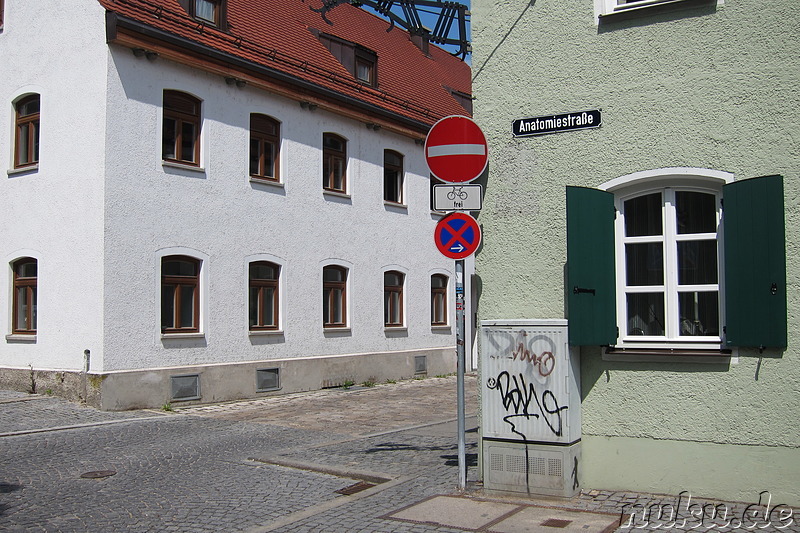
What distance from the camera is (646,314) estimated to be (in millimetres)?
7504

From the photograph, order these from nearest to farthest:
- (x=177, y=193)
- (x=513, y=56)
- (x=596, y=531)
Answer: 1. (x=596, y=531)
2. (x=513, y=56)
3. (x=177, y=193)

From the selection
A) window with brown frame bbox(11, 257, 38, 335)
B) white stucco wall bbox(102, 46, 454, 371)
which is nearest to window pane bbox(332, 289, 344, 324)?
white stucco wall bbox(102, 46, 454, 371)

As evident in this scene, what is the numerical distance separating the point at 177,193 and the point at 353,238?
570 centimetres

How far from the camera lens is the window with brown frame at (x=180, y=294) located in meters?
15.9

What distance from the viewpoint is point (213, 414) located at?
48.0ft

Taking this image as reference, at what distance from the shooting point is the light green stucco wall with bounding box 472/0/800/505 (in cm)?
683

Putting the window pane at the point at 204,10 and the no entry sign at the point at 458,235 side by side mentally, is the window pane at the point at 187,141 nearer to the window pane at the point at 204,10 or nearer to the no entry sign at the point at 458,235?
the window pane at the point at 204,10

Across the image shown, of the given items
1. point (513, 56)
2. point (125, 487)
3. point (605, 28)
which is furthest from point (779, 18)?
point (125, 487)

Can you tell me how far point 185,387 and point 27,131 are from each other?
583 centimetres

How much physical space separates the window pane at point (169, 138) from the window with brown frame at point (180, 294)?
192 cm

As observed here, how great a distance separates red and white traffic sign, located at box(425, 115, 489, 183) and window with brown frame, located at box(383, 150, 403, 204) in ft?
47.8

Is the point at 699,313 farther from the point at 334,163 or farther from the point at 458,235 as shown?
the point at 334,163

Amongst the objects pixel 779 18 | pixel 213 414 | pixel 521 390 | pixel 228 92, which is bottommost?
pixel 213 414

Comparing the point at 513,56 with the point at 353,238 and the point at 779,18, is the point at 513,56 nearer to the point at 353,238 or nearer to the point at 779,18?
the point at 779,18
